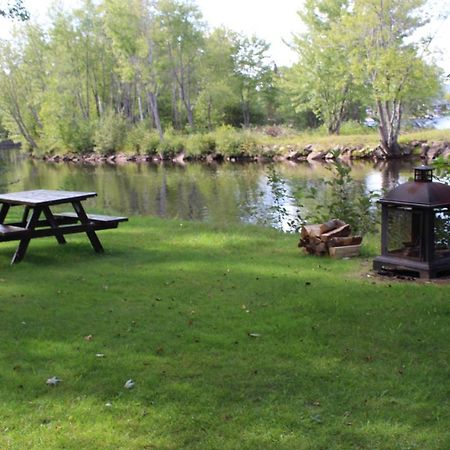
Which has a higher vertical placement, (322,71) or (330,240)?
(322,71)

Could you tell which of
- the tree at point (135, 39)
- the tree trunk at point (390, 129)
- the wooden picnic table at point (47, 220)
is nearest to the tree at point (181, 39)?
the tree at point (135, 39)

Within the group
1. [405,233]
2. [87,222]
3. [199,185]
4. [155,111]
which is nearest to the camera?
[405,233]

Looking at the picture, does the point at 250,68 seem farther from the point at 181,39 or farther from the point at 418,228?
the point at 418,228

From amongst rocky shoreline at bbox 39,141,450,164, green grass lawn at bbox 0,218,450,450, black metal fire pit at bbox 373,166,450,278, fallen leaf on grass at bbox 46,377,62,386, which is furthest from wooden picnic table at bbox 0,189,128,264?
rocky shoreline at bbox 39,141,450,164

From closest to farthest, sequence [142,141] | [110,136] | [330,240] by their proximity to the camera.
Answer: [330,240] → [142,141] → [110,136]

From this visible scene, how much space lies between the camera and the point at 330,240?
Result: 350 inches

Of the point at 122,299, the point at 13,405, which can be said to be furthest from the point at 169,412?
the point at 122,299

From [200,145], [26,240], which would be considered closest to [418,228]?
[26,240]

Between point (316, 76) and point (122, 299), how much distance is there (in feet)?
148

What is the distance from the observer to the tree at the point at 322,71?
47.0 metres

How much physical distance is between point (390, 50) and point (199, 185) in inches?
604

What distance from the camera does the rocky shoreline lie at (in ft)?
123

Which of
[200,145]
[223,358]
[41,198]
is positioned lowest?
[223,358]

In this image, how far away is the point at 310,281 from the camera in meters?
7.30
